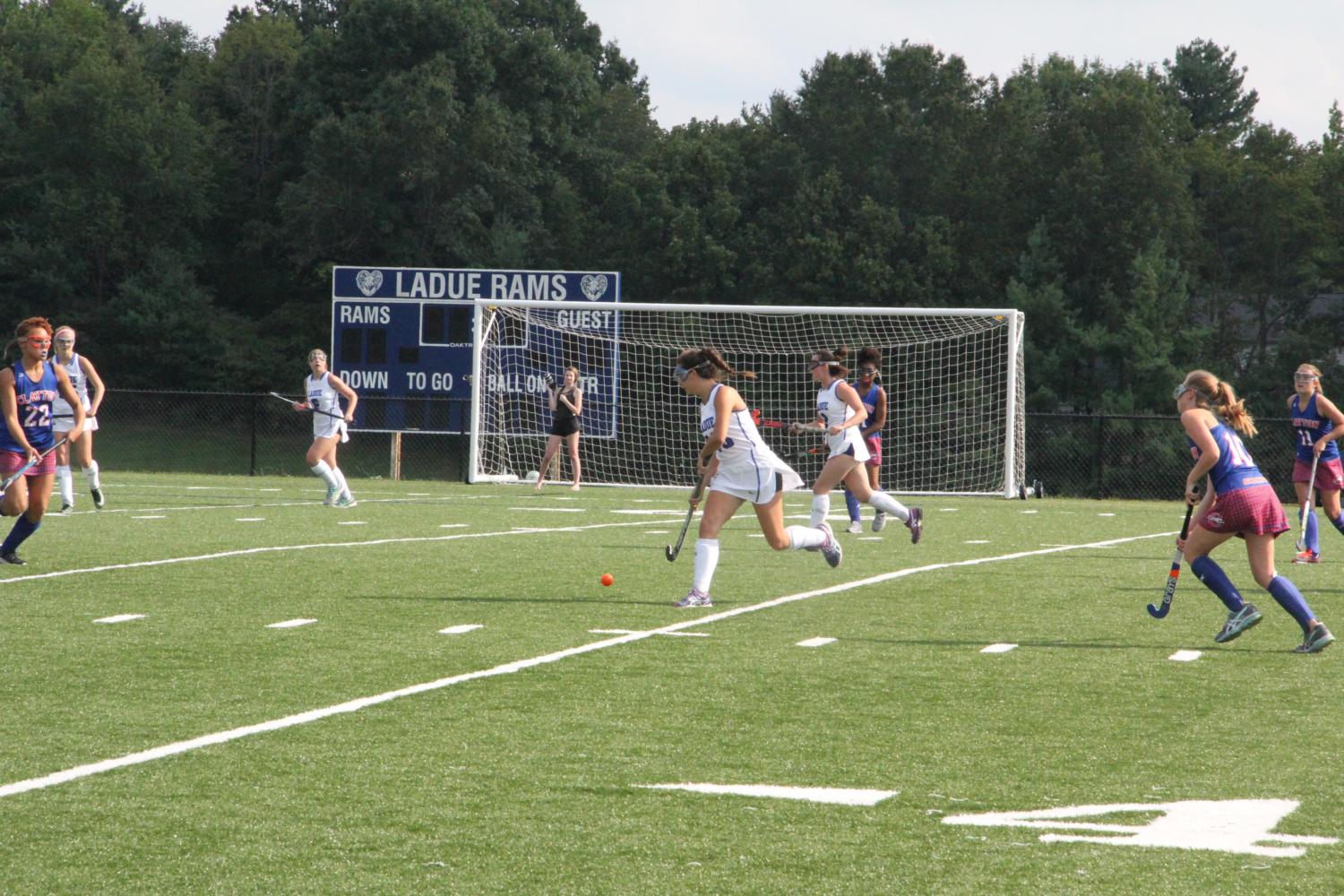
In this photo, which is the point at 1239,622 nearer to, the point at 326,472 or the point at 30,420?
the point at 30,420

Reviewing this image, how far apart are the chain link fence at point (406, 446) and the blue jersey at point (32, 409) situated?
19.2 meters

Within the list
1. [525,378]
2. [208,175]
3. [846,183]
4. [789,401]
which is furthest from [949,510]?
[208,175]

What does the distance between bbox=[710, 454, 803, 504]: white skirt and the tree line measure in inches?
1464

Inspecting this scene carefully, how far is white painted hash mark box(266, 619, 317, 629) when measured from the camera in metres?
10.1

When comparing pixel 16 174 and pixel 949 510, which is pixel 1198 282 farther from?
pixel 16 174

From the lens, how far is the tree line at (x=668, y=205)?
50469 millimetres

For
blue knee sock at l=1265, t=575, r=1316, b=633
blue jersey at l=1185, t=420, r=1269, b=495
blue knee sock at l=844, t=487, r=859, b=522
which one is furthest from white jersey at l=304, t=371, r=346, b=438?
blue knee sock at l=1265, t=575, r=1316, b=633

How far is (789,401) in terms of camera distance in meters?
40.7

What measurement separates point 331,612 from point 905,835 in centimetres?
607

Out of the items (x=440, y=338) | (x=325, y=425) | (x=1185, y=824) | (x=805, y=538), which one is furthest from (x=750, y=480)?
(x=440, y=338)

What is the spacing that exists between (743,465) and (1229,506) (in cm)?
305

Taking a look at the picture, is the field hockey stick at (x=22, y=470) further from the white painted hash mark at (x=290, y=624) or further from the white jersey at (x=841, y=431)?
the white jersey at (x=841, y=431)

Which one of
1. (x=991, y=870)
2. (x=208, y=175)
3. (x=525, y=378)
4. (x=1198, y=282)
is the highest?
(x=208, y=175)

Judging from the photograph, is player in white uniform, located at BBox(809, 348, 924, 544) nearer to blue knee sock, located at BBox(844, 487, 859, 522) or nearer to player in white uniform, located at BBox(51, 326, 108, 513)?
blue knee sock, located at BBox(844, 487, 859, 522)
